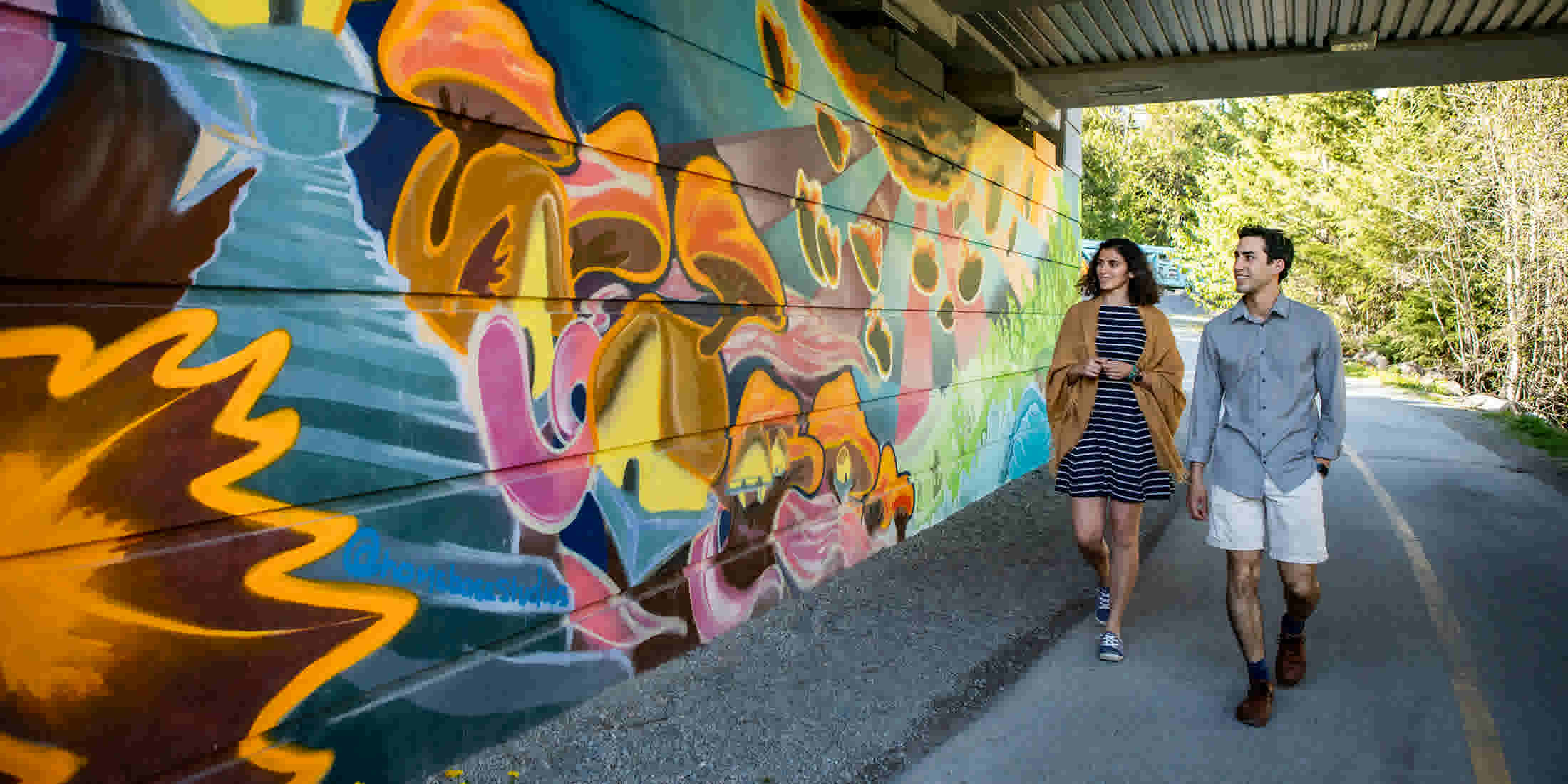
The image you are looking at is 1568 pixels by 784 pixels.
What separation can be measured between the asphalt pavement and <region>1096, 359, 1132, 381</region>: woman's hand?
1270 millimetres

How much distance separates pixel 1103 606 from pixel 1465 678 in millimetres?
1521

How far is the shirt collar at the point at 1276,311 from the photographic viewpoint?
4246mm

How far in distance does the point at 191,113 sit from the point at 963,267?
654 cm

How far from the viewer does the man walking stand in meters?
4.17

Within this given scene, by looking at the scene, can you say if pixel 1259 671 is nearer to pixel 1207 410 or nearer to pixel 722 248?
pixel 1207 410

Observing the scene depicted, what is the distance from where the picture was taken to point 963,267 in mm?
8469

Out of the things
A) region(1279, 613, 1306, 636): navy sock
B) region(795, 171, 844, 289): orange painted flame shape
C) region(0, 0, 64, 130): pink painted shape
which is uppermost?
region(0, 0, 64, 130): pink painted shape

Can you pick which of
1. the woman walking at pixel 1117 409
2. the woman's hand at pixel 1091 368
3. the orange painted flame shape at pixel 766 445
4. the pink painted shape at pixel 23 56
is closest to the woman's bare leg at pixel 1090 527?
the woman walking at pixel 1117 409

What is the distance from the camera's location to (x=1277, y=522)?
167 inches

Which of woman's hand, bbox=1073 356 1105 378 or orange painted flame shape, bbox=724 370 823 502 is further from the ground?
woman's hand, bbox=1073 356 1105 378

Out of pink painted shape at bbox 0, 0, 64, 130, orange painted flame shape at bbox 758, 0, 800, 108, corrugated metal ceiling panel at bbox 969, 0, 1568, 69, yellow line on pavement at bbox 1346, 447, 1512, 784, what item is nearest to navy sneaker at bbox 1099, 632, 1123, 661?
yellow line on pavement at bbox 1346, 447, 1512, 784

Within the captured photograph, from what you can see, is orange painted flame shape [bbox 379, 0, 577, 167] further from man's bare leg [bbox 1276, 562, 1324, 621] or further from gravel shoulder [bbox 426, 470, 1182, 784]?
man's bare leg [bbox 1276, 562, 1324, 621]

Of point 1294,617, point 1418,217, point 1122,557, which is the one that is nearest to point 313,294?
point 1122,557

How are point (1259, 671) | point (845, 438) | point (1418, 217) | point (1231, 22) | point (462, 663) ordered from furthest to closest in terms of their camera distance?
point (1418, 217), point (1231, 22), point (845, 438), point (1259, 671), point (462, 663)
